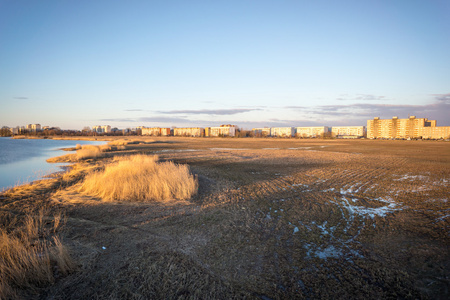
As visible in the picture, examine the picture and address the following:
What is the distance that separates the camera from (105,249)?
17.6 feet

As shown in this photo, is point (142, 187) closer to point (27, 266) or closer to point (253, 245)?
point (27, 266)

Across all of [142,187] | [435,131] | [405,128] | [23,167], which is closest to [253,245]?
[142,187]

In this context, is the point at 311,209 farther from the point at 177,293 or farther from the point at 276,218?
the point at 177,293

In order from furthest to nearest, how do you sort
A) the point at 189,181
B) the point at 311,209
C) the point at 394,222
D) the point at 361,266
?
1. the point at 189,181
2. the point at 311,209
3. the point at 394,222
4. the point at 361,266

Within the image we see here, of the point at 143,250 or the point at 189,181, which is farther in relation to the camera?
the point at 189,181

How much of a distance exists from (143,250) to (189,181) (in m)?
5.76

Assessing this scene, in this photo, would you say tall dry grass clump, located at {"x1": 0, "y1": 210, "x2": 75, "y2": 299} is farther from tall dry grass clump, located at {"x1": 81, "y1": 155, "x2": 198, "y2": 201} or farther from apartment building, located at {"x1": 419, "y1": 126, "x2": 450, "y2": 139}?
apartment building, located at {"x1": 419, "y1": 126, "x2": 450, "y2": 139}

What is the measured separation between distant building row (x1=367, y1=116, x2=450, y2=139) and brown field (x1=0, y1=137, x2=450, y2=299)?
642 feet

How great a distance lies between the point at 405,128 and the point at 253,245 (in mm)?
215057

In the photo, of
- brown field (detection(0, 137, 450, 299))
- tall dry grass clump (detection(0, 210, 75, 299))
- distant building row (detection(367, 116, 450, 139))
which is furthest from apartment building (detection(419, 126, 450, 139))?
tall dry grass clump (detection(0, 210, 75, 299))

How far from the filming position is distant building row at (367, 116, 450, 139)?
165500mm

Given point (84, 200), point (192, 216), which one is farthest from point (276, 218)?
point (84, 200)

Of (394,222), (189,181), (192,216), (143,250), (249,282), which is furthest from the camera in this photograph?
(189,181)

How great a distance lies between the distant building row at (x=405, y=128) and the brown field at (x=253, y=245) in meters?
196
